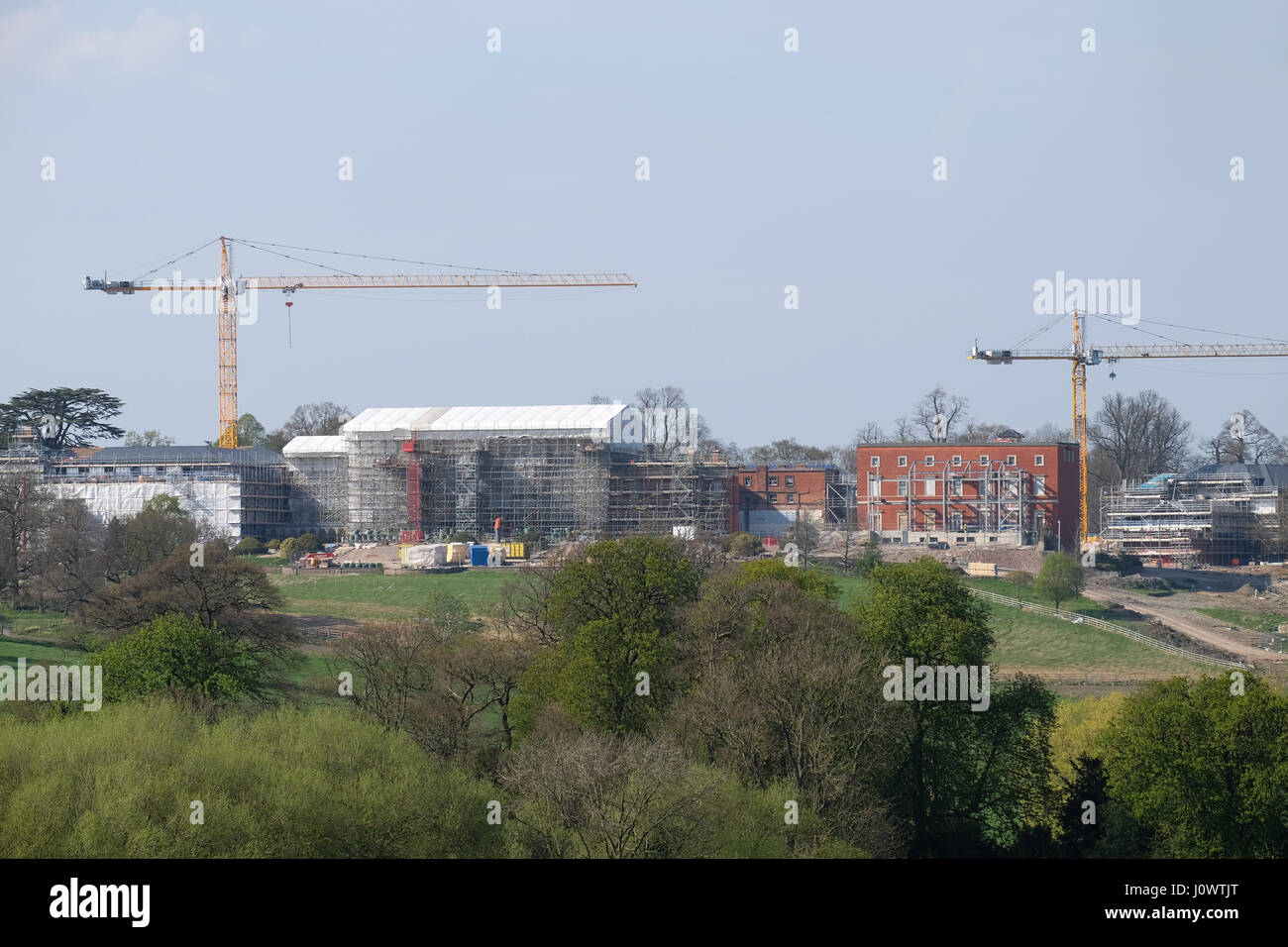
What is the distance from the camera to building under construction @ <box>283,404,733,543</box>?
9906cm

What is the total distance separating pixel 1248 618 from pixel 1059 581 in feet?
29.4

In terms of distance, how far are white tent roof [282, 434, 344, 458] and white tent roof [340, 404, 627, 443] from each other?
3194 mm

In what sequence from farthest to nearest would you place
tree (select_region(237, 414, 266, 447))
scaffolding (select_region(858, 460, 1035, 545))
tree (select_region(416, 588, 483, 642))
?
tree (select_region(237, 414, 266, 447))
scaffolding (select_region(858, 460, 1035, 545))
tree (select_region(416, 588, 483, 642))

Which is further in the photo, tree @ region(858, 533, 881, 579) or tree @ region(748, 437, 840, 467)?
tree @ region(748, 437, 840, 467)

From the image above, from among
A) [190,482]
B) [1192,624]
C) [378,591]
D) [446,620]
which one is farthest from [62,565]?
[1192,624]

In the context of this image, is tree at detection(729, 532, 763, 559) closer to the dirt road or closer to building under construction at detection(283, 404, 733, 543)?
building under construction at detection(283, 404, 733, 543)

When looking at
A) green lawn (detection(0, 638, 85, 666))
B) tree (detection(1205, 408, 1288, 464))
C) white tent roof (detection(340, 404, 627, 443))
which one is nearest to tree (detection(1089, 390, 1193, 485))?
tree (detection(1205, 408, 1288, 464))

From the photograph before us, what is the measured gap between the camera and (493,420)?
103500 millimetres

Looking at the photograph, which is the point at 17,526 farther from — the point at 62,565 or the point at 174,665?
the point at 174,665

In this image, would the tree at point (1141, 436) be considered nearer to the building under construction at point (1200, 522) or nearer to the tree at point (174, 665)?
the building under construction at point (1200, 522)
